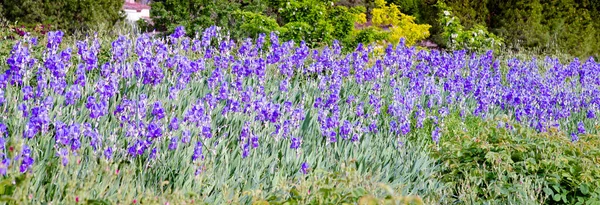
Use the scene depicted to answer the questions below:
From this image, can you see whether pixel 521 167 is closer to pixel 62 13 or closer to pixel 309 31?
pixel 309 31

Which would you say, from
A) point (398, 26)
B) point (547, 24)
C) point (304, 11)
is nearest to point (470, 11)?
point (547, 24)

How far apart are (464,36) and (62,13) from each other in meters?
6.57

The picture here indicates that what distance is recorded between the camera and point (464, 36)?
1189cm

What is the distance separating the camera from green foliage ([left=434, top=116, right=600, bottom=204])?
15.0ft

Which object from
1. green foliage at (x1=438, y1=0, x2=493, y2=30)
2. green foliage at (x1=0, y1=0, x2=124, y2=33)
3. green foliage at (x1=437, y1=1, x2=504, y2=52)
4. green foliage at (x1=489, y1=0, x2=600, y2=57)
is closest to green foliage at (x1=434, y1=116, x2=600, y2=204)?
green foliage at (x1=437, y1=1, x2=504, y2=52)

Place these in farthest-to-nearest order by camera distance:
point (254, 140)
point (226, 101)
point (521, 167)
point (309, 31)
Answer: point (309, 31)
point (226, 101)
point (521, 167)
point (254, 140)

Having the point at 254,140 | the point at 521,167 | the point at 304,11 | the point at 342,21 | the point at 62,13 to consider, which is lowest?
the point at 62,13

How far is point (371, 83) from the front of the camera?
7000mm

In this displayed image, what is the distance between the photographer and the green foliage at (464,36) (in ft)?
38.9

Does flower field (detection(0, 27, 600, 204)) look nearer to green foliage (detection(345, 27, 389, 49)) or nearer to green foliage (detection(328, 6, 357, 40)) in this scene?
green foliage (detection(345, 27, 389, 49))

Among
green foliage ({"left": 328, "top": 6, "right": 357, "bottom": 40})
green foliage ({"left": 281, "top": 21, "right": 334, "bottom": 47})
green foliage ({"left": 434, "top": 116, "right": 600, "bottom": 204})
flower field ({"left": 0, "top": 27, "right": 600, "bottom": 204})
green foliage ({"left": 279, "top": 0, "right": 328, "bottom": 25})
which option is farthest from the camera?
green foliage ({"left": 328, "top": 6, "right": 357, "bottom": 40})

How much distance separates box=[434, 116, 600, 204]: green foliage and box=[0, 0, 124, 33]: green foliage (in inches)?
302

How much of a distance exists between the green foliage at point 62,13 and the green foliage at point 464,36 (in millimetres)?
5591

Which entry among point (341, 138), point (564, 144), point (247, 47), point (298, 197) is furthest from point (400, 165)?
point (247, 47)
